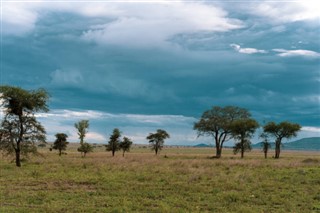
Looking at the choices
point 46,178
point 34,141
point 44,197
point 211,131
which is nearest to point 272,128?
point 211,131

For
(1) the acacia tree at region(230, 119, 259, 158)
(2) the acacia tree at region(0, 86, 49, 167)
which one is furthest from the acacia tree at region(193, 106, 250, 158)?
(2) the acacia tree at region(0, 86, 49, 167)

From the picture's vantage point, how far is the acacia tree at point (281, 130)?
86.8 m

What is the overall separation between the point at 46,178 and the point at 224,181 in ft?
42.6

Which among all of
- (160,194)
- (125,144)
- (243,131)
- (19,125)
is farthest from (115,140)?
(160,194)

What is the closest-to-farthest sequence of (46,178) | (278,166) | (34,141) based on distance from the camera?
1. (46,178)
2. (278,166)
3. (34,141)

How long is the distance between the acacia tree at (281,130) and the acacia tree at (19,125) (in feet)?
214

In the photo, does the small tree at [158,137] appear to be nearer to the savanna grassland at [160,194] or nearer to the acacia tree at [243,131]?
the acacia tree at [243,131]

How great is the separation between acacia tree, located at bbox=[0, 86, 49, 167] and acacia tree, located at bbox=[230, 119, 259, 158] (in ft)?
181

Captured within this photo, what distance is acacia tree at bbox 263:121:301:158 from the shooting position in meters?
86.8

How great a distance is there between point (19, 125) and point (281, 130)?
69.8m

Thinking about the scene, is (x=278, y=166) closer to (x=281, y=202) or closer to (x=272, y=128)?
(x=281, y=202)

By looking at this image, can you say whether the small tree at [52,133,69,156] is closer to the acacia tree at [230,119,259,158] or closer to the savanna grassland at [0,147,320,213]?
the acacia tree at [230,119,259,158]

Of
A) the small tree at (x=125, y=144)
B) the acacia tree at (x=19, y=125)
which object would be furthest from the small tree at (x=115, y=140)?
the acacia tree at (x=19, y=125)

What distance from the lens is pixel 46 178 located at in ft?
79.4
